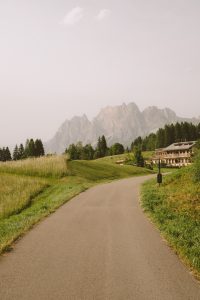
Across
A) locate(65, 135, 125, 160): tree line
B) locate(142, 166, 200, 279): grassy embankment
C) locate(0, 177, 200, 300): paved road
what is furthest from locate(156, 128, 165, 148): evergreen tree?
locate(0, 177, 200, 300): paved road

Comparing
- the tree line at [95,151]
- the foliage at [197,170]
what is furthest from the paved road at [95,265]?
the tree line at [95,151]

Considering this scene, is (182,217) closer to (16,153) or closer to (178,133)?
(16,153)

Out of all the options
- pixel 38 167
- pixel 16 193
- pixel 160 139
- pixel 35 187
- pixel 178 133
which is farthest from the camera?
pixel 160 139

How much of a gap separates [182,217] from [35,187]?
63.0 ft

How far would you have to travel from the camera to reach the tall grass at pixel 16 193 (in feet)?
75.8

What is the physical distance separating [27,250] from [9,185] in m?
22.1

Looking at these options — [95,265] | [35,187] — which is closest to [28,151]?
[35,187]

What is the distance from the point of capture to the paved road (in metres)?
7.04

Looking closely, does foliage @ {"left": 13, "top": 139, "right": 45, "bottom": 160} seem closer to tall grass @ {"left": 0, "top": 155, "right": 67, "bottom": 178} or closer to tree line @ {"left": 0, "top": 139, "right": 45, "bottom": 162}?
tree line @ {"left": 0, "top": 139, "right": 45, "bottom": 162}

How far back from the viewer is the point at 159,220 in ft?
48.5

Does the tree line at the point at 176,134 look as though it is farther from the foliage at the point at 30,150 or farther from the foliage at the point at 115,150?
the foliage at the point at 30,150

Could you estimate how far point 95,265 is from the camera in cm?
882

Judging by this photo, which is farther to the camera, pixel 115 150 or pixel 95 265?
pixel 115 150

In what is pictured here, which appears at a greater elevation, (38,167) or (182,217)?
(38,167)
